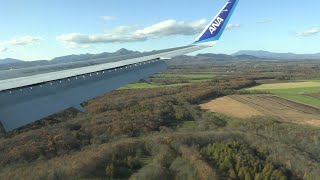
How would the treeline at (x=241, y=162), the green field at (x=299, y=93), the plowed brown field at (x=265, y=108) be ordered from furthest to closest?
the green field at (x=299, y=93)
the plowed brown field at (x=265, y=108)
the treeline at (x=241, y=162)

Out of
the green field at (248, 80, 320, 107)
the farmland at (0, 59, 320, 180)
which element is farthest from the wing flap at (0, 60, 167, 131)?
the green field at (248, 80, 320, 107)

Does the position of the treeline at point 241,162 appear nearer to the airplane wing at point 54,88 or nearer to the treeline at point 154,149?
the treeline at point 154,149

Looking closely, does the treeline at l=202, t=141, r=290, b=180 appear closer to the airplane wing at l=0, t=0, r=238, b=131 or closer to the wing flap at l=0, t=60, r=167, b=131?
Answer: the airplane wing at l=0, t=0, r=238, b=131

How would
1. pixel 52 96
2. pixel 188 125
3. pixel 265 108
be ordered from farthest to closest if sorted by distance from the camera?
pixel 265 108 < pixel 188 125 < pixel 52 96

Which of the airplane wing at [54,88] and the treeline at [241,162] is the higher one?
the airplane wing at [54,88]

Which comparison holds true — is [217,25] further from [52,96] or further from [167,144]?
[167,144]

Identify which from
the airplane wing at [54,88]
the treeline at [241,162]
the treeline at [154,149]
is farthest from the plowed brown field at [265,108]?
the airplane wing at [54,88]

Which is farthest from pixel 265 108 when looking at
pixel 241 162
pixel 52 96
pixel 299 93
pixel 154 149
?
pixel 52 96

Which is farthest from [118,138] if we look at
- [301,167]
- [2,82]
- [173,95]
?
[2,82]
